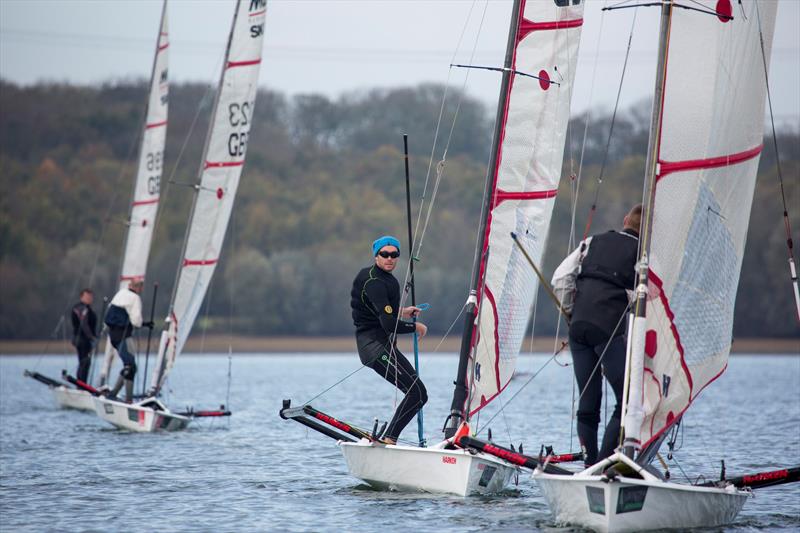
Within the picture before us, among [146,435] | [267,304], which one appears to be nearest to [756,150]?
[146,435]

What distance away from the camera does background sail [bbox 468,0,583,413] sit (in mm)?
11703

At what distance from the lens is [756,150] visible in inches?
369

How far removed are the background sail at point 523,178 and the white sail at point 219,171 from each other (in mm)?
7990

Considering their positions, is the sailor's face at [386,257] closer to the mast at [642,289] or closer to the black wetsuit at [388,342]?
the black wetsuit at [388,342]

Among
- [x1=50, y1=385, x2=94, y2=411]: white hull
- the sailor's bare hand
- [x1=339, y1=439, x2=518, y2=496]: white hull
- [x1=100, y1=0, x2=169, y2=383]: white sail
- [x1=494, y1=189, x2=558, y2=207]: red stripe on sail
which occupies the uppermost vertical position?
[x1=100, y1=0, x2=169, y2=383]: white sail

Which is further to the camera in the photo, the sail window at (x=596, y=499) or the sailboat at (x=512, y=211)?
the sailboat at (x=512, y=211)

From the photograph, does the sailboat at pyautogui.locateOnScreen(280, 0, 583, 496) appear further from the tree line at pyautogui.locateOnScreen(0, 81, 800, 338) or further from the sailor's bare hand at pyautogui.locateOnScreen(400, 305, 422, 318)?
the tree line at pyautogui.locateOnScreen(0, 81, 800, 338)

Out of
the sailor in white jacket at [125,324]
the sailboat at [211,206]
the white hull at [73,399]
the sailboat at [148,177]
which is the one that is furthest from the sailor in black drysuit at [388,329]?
the sailboat at [148,177]

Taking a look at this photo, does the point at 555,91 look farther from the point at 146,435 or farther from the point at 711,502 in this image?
the point at 146,435

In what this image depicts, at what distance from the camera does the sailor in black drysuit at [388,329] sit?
11.1 metres

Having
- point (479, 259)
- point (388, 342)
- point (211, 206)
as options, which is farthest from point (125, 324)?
point (479, 259)

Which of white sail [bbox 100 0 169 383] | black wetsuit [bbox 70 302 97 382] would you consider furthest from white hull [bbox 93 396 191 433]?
white sail [bbox 100 0 169 383]

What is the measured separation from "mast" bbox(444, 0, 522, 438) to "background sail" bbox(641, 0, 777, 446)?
2288mm

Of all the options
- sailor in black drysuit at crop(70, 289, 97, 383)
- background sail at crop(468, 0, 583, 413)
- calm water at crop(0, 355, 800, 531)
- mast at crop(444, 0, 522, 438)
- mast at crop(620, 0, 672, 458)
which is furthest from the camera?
sailor in black drysuit at crop(70, 289, 97, 383)
